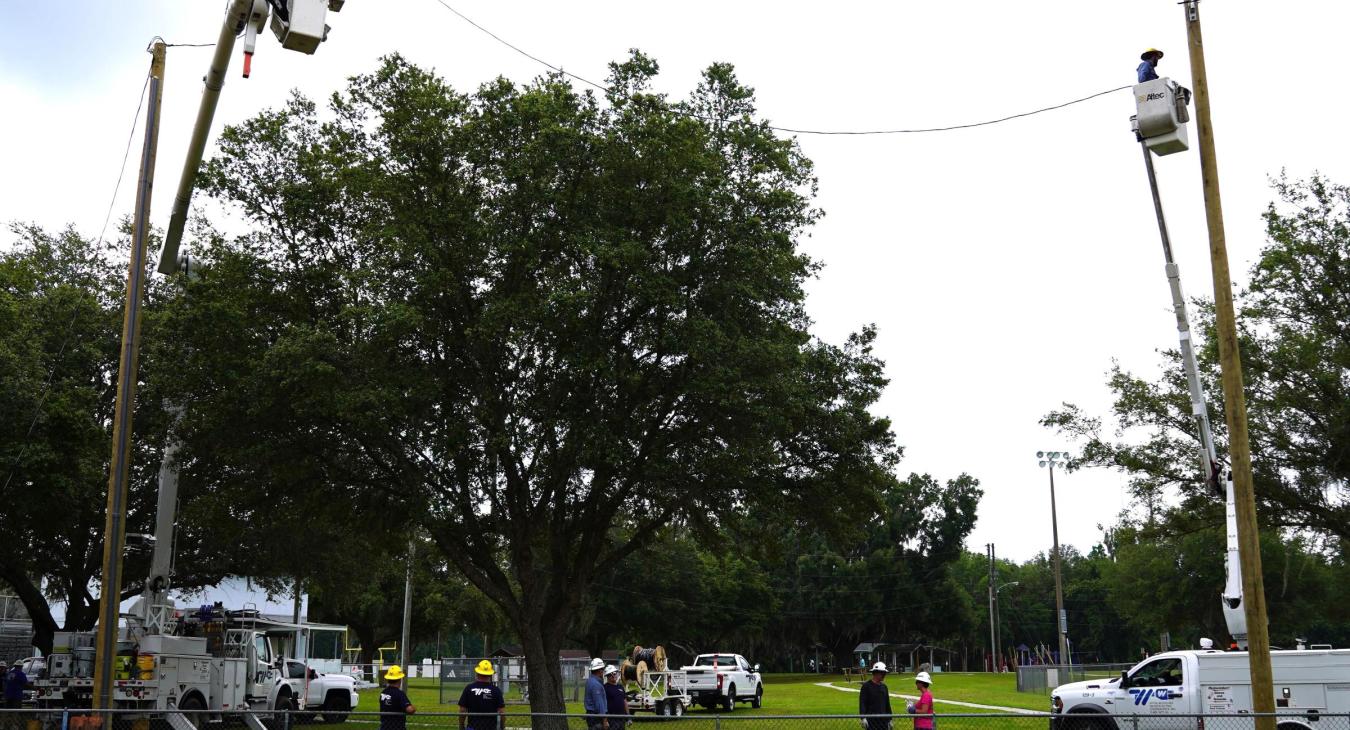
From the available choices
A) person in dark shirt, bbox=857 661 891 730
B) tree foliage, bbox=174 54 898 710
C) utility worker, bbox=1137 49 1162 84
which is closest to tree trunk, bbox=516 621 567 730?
tree foliage, bbox=174 54 898 710

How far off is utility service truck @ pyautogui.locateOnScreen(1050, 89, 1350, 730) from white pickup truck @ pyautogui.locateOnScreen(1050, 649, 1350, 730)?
0.02m

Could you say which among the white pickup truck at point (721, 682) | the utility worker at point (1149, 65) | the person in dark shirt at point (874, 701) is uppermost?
the utility worker at point (1149, 65)

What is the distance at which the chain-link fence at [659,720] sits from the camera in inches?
547

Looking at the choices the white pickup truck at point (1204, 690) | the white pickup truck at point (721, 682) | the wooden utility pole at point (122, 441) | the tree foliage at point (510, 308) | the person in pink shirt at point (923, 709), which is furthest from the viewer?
the white pickup truck at point (721, 682)

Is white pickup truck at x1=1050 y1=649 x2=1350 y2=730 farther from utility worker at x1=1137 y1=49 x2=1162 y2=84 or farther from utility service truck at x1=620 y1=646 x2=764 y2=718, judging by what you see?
utility service truck at x1=620 y1=646 x2=764 y2=718

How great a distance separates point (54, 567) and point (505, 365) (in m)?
18.2

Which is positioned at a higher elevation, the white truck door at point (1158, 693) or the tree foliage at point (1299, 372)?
the tree foliage at point (1299, 372)

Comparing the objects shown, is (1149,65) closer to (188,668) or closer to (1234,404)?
(1234,404)

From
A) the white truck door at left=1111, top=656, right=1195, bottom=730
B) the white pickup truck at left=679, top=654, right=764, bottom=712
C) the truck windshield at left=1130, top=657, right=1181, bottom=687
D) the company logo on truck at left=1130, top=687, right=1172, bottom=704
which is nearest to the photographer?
the white truck door at left=1111, top=656, right=1195, bottom=730

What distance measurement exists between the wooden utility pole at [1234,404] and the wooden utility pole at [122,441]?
13917 millimetres

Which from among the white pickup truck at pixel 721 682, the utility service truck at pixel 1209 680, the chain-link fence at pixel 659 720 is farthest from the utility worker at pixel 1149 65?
the white pickup truck at pixel 721 682

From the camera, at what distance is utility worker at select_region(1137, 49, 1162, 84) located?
14.3 meters

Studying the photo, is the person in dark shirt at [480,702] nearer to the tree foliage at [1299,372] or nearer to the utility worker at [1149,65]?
the utility worker at [1149,65]

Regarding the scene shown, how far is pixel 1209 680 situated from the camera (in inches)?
785
